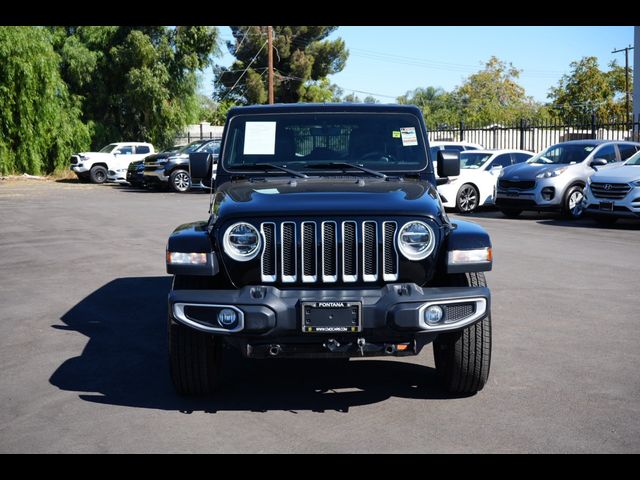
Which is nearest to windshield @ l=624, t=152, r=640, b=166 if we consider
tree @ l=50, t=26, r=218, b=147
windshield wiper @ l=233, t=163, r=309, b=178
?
windshield wiper @ l=233, t=163, r=309, b=178

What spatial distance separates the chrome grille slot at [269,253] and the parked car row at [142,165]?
58.0 feet

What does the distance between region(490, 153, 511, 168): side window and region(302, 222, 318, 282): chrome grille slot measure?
52.2 ft

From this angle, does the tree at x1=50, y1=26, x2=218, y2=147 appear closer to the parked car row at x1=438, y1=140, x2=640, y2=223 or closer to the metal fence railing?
the metal fence railing

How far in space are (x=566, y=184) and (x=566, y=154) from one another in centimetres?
117

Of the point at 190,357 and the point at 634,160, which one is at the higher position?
the point at 634,160

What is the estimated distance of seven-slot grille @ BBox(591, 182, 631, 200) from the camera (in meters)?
15.4

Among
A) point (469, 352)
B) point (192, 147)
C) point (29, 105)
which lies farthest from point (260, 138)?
point (29, 105)

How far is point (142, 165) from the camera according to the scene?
30.3 meters

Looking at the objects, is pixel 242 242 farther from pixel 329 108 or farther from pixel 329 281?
pixel 329 108

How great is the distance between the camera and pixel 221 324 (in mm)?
4711

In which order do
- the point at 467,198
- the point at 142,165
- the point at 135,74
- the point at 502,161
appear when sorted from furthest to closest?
1. the point at 135,74
2. the point at 142,165
3. the point at 502,161
4. the point at 467,198

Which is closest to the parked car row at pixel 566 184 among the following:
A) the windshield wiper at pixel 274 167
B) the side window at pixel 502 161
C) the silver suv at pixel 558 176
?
the silver suv at pixel 558 176
